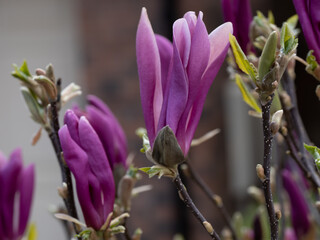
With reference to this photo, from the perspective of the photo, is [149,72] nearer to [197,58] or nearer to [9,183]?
[197,58]

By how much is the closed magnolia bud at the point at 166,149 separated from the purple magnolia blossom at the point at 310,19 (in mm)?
130

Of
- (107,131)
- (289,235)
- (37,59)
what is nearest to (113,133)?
(107,131)

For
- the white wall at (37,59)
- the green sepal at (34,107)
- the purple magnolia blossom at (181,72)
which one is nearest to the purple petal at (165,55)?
the purple magnolia blossom at (181,72)

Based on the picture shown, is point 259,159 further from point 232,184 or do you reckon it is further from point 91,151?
point 91,151

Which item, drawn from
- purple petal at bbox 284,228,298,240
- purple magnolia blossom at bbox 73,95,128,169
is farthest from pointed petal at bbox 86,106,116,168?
purple petal at bbox 284,228,298,240

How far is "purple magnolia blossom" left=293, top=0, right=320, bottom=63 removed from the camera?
1.31 feet

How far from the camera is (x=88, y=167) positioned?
1.40ft

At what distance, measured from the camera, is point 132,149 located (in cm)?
236

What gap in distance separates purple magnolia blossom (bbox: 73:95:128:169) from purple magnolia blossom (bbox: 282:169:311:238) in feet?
0.56

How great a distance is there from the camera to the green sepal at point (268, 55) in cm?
35

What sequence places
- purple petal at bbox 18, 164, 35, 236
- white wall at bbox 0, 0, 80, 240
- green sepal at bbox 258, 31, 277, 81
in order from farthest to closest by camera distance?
white wall at bbox 0, 0, 80, 240
purple petal at bbox 18, 164, 35, 236
green sepal at bbox 258, 31, 277, 81

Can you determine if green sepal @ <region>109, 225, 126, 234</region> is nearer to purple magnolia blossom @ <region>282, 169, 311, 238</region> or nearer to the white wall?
purple magnolia blossom @ <region>282, 169, 311, 238</region>

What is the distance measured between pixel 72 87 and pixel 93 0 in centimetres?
198

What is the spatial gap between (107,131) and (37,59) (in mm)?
2220
